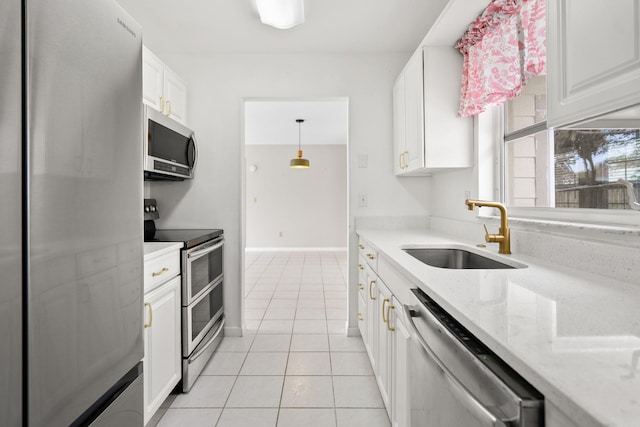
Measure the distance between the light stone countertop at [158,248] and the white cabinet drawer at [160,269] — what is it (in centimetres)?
2

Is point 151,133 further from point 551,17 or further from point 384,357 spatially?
point 551,17

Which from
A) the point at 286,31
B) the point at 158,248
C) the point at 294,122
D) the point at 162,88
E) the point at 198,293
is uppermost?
the point at 294,122

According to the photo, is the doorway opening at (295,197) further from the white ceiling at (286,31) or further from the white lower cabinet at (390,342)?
the white lower cabinet at (390,342)

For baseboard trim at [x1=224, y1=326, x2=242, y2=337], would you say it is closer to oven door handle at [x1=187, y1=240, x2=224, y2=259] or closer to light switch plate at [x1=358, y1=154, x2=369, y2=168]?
oven door handle at [x1=187, y1=240, x2=224, y2=259]

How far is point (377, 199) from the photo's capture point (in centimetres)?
282

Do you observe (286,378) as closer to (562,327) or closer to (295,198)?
(562,327)

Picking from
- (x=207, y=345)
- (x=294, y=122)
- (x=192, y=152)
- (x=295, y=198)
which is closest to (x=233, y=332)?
(x=207, y=345)

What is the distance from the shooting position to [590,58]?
829 mm

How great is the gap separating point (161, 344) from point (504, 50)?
2.30m

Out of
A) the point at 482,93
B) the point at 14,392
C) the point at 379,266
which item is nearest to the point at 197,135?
the point at 379,266

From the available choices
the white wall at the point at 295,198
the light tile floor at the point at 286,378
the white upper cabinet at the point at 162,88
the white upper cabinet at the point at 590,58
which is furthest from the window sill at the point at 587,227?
the white wall at the point at 295,198

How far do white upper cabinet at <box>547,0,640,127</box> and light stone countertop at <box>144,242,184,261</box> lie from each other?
1675 mm

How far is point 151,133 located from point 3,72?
4.76 ft

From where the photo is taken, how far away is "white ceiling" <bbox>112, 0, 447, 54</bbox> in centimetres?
215
